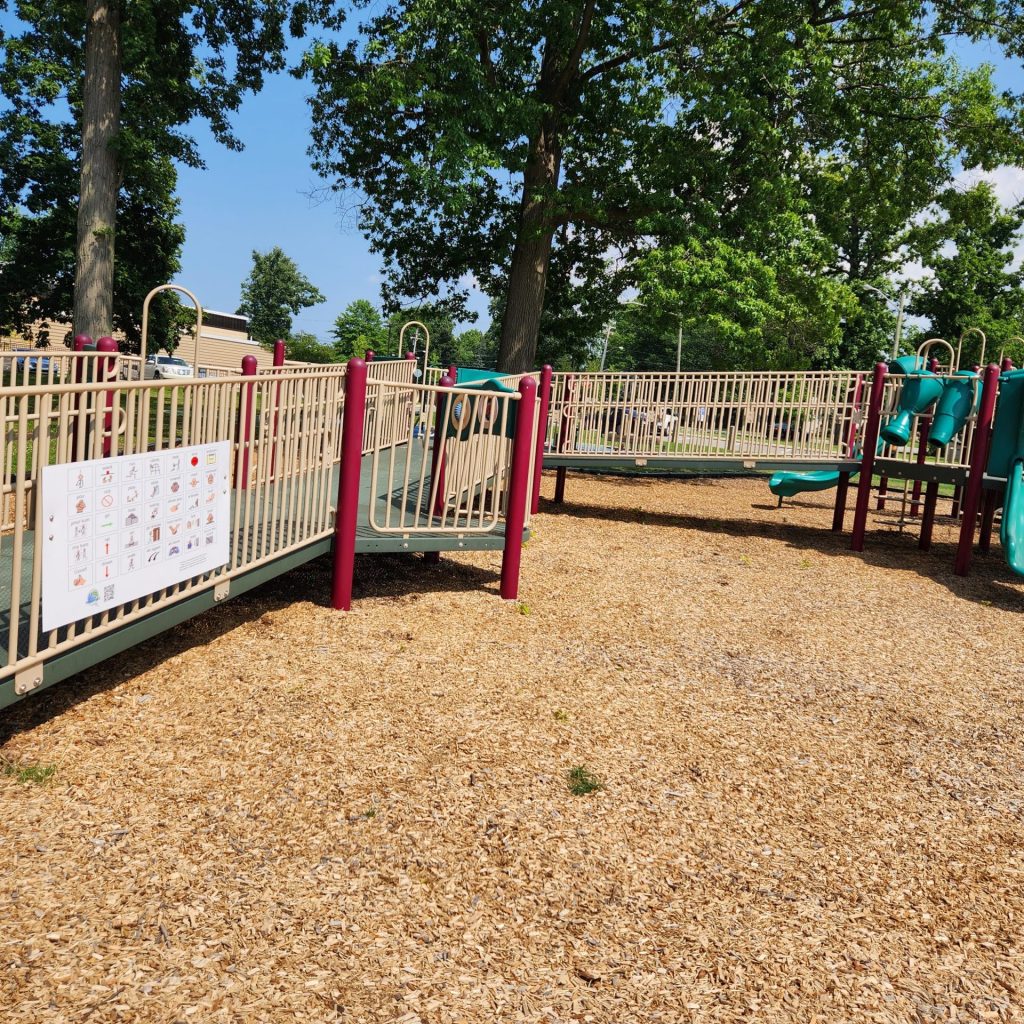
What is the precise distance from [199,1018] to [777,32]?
59.3ft

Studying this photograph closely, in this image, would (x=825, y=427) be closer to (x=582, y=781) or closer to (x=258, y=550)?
(x=258, y=550)

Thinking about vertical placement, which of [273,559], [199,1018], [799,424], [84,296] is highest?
[84,296]

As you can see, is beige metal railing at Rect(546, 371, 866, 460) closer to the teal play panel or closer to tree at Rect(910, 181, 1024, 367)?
the teal play panel

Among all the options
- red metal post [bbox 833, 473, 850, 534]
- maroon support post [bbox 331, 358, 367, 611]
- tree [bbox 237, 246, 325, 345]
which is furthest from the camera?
tree [bbox 237, 246, 325, 345]

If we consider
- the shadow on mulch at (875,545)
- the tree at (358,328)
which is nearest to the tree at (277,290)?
the tree at (358,328)

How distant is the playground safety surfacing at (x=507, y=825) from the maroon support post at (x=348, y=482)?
0.28 m

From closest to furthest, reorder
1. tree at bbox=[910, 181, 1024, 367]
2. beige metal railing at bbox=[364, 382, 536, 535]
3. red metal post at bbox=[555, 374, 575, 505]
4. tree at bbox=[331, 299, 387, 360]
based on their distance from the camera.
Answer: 1. beige metal railing at bbox=[364, 382, 536, 535]
2. red metal post at bbox=[555, 374, 575, 505]
3. tree at bbox=[910, 181, 1024, 367]
4. tree at bbox=[331, 299, 387, 360]

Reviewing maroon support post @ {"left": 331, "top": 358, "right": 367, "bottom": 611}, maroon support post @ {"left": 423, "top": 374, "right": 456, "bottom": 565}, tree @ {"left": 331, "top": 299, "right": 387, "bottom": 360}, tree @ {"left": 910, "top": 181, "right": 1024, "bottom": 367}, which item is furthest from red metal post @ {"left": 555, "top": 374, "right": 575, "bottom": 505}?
tree @ {"left": 331, "top": 299, "right": 387, "bottom": 360}

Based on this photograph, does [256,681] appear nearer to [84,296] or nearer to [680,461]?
[680,461]

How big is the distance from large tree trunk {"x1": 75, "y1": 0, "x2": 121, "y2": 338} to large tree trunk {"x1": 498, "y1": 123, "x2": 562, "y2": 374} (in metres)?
7.51

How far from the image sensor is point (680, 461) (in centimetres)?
1157

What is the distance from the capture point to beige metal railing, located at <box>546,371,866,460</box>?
1141cm

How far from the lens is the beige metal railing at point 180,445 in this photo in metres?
3.33

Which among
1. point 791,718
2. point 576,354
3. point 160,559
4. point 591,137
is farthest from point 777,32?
point 160,559
